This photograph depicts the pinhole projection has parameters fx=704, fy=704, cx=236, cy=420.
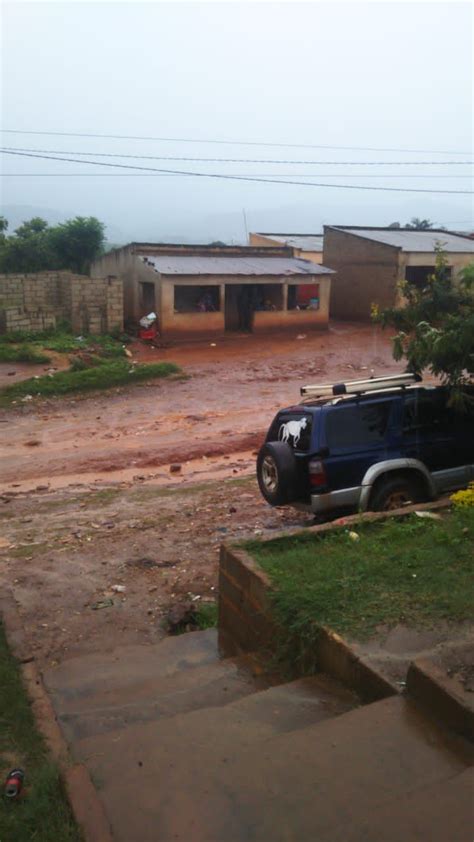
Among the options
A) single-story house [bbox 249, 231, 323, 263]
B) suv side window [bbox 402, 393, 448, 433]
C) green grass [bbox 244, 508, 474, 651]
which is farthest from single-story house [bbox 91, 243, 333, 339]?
green grass [bbox 244, 508, 474, 651]

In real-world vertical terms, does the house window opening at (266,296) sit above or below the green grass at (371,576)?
above

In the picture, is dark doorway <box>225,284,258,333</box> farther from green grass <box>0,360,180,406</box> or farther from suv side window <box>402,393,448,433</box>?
suv side window <box>402,393,448,433</box>

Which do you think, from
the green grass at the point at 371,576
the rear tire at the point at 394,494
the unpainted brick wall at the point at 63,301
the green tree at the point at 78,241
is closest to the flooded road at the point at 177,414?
the unpainted brick wall at the point at 63,301

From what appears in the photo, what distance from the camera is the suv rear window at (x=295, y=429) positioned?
331 inches

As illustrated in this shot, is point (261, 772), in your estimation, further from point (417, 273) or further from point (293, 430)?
point (417, 273)

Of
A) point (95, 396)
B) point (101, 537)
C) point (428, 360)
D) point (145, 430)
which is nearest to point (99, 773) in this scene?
point (101, 537)

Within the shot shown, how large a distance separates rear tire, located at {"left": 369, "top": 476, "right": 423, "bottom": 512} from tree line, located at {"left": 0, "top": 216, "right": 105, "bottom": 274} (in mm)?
27320

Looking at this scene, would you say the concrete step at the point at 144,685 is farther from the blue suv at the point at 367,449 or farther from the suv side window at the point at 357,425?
the suv side window at the point at 357,425

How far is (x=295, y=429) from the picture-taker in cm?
859

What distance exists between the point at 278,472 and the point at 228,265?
20363 mm

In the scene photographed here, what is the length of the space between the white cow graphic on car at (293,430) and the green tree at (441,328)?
192cm

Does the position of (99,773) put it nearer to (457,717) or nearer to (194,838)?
(194,838)

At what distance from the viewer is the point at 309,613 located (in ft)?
16.1

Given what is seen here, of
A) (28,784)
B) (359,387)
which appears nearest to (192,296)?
(359,387)
